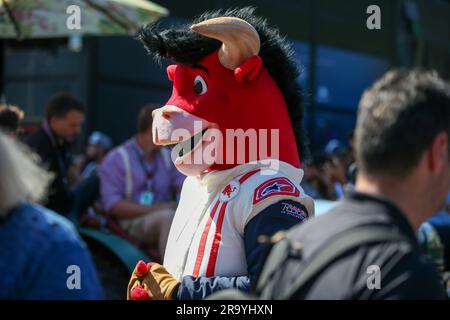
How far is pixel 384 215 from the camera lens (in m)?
1.62

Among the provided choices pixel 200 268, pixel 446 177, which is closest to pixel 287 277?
pixel 446 177

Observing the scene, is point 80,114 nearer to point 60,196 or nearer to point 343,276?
point 60,196

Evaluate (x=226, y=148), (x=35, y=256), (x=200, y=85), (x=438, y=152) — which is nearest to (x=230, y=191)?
(x=226, y=148)

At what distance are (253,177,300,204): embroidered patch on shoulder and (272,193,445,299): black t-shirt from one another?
0.91 metres

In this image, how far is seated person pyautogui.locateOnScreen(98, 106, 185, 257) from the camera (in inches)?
203

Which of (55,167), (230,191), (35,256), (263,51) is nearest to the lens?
(35,256)

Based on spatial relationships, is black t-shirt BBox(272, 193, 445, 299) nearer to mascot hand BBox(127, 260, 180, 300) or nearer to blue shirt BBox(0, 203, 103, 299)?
blue shirt BBox(0, 203, 103, 299)

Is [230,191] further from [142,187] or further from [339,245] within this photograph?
[142,187]

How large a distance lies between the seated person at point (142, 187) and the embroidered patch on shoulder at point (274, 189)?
2495 millimetres

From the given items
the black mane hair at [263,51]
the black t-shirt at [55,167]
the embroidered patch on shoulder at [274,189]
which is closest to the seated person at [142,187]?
the black t-shirt at [55,167]

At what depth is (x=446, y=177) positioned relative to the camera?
1760 mm

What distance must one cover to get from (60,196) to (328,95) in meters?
8.07

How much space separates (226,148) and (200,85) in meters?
0.28

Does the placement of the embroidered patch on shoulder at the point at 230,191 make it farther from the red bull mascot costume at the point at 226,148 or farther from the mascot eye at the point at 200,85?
the mascot eye at the point at 200,85
